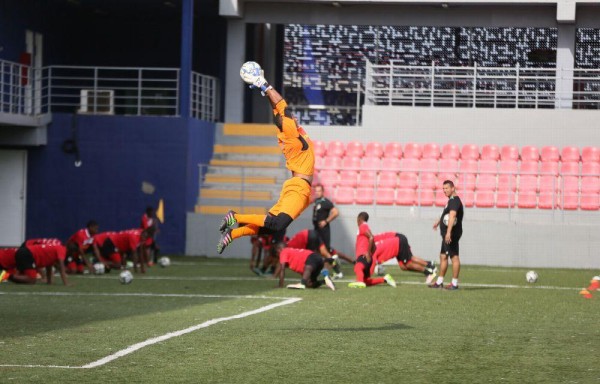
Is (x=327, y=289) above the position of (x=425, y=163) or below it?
below

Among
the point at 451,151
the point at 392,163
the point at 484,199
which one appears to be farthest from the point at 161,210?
the point at 484,199

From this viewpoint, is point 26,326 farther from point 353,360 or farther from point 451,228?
point 451,228

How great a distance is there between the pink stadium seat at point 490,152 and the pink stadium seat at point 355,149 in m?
3.21

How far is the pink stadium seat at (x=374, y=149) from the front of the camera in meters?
31.2

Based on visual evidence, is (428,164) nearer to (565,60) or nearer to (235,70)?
(565,60)

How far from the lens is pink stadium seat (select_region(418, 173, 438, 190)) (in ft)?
98.1

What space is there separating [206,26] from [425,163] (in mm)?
10460

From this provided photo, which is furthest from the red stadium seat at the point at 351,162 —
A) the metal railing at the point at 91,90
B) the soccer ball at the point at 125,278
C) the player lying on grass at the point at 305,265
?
the soccer ball at the point at 125,278

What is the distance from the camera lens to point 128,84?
3750 centimetres

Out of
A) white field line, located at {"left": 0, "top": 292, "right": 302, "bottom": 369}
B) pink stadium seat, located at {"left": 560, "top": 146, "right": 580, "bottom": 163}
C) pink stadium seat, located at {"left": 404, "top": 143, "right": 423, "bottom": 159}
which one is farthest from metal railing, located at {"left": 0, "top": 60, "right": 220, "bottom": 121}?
white field line, located at {"left": 0, "top": 292, "right": 302, "bottom": 369}

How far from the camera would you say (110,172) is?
102 feet

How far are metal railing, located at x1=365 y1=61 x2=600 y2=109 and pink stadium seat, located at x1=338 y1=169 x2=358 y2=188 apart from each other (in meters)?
2.64

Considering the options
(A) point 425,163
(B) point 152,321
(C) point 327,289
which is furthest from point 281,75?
(B) point 152,321

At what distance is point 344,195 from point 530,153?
510 centimetres
